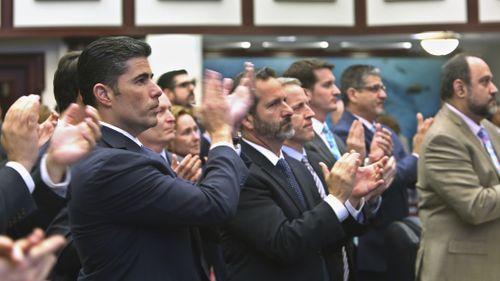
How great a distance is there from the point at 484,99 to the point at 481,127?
0.16m

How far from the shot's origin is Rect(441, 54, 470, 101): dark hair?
431 centimetres

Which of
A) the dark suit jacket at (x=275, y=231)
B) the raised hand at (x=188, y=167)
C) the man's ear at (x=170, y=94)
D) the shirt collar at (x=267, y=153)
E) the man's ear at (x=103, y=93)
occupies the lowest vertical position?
the dark suit jacket at (x=275, y=231)

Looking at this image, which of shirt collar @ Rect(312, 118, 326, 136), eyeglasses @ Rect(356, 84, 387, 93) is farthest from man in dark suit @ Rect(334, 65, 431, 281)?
shirt collar @ Rect(312, 118, 326, 136)

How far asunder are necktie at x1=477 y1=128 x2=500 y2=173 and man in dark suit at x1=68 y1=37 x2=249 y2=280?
1.90m

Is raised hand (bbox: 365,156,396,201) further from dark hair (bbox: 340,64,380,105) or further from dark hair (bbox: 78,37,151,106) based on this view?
dark hair (bbox: 340,64,380,105)

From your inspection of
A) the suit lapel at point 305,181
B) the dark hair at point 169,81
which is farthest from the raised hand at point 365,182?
the dark hair at point 169,81

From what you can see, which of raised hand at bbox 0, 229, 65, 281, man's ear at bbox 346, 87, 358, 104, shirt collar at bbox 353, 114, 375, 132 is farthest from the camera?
man's ear at bbox 346, 87, 358, 104

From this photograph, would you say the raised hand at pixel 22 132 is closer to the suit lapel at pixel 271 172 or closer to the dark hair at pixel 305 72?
the suit lapel at pixel 271 172

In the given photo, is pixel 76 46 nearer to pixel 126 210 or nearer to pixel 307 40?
pixel 307 40

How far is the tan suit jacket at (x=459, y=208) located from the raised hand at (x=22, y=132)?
2.21 m

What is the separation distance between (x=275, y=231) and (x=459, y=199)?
116cm

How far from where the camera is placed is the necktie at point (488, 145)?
4.03 meters

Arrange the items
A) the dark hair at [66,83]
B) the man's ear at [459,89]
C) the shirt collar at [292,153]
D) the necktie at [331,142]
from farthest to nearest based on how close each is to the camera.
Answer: the necktie at [331,142], the man's ear at [459,89], the shirt collar at [292,153], the dark hair at [66,83]

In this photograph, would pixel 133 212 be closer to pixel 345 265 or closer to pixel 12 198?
pixel 12 198
